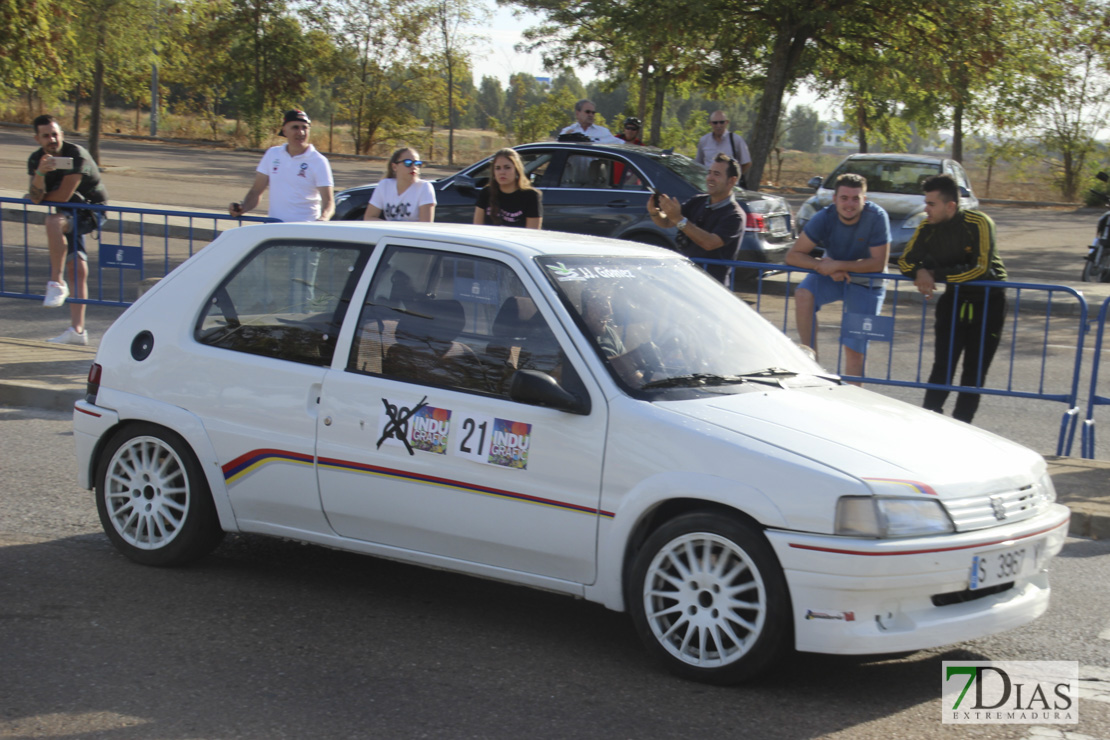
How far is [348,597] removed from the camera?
496cm

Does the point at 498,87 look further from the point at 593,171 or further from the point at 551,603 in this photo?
→ the point at 551,603

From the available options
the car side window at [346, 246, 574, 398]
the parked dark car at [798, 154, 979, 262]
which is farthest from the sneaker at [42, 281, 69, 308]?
the parked dark car at [798, 154, 979, 262]

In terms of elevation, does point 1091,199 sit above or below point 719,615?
above

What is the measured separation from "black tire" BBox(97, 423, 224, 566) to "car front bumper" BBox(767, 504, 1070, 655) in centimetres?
261

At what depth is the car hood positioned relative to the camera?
155 inches

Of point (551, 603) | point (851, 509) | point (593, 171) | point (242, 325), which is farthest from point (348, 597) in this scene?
point (593, 171)

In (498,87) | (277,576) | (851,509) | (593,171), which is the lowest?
(277,576)

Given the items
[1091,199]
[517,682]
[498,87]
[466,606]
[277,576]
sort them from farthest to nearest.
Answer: [498,87] → [1091,199] → [277,576] → [466,606] → [517,682]

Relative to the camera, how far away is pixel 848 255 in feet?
26.9

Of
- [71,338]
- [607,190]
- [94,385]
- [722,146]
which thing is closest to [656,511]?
[94,385]

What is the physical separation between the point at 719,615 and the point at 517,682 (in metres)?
0.75

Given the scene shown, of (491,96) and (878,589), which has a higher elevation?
(491,96)

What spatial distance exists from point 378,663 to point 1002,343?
31.4ft

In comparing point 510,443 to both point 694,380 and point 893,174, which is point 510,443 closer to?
point 694,380
